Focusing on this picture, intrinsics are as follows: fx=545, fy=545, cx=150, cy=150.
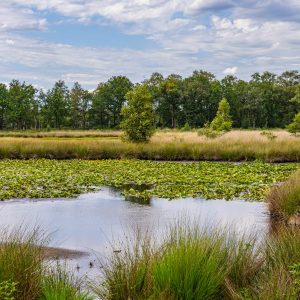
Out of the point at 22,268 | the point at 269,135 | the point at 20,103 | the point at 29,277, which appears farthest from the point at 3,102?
the point at 29,277

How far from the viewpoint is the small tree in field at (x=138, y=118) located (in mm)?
35500

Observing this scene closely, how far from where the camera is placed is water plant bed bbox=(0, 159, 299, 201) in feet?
56.5

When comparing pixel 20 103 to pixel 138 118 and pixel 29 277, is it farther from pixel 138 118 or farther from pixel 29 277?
pixel 29 277

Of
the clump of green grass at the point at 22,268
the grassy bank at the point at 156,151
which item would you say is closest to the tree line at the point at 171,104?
the grassy bank at the point at 156,151

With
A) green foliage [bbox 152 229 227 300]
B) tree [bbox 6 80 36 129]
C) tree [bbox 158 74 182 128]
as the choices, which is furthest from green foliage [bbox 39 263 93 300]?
tree [bbox 158 74 182 128]

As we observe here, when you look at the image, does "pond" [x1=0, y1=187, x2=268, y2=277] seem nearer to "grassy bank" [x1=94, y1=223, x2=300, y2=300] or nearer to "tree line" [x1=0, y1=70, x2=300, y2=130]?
"grassy bank" [x1=94, y1=223, x2=300, y2=300]

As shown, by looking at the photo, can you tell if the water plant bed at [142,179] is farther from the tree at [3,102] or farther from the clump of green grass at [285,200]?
the tree at [3,102]

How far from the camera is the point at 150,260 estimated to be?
6.38 meters

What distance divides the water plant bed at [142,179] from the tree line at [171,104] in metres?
62.2

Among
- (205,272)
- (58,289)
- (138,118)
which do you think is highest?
(138,118)

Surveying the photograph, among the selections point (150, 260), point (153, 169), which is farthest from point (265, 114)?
point (150, 260)

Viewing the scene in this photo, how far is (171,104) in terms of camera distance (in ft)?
304

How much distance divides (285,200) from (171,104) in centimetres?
8048

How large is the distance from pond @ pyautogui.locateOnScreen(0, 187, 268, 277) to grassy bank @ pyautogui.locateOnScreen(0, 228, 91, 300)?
2.06m
